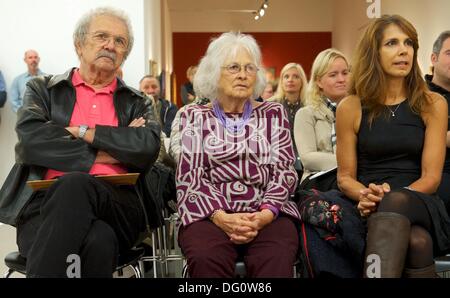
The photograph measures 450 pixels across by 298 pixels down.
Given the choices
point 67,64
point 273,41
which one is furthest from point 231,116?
point 273,41

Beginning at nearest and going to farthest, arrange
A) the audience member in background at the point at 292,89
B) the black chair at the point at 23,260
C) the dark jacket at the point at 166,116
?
the black chair at the point at 23,260 → the audience member in background at the point at 292,89 → the dark jacket at the point at 166,116

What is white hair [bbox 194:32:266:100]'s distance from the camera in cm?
252

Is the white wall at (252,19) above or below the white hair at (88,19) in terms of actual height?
above

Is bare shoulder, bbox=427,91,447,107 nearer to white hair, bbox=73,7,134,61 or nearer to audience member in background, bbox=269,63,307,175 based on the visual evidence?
white hair, bbox=73,7,134,61

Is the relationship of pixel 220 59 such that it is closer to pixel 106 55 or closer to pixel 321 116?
pixel 106 55

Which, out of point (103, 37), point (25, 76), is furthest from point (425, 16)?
point (103, 37)

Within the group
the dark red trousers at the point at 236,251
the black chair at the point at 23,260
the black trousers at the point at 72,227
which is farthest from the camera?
the black chair at the point at 23,260

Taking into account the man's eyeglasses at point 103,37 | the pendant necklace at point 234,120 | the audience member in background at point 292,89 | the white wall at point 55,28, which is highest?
the white wall at point 55,28

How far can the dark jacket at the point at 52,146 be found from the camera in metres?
2.28

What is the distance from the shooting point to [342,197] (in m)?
2.40

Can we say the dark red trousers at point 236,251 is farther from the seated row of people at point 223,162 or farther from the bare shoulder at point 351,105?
the bare shoulder at point 351,105

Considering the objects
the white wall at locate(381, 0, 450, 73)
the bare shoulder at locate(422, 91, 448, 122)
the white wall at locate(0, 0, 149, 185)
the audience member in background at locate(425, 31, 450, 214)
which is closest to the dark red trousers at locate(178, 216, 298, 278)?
the bare shoulder at locate(422, 91, 448, 122)

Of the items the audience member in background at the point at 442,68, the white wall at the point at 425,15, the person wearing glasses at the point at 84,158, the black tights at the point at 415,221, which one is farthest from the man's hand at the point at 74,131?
the white wall at the point at 425,15

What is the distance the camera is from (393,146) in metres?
2.34
